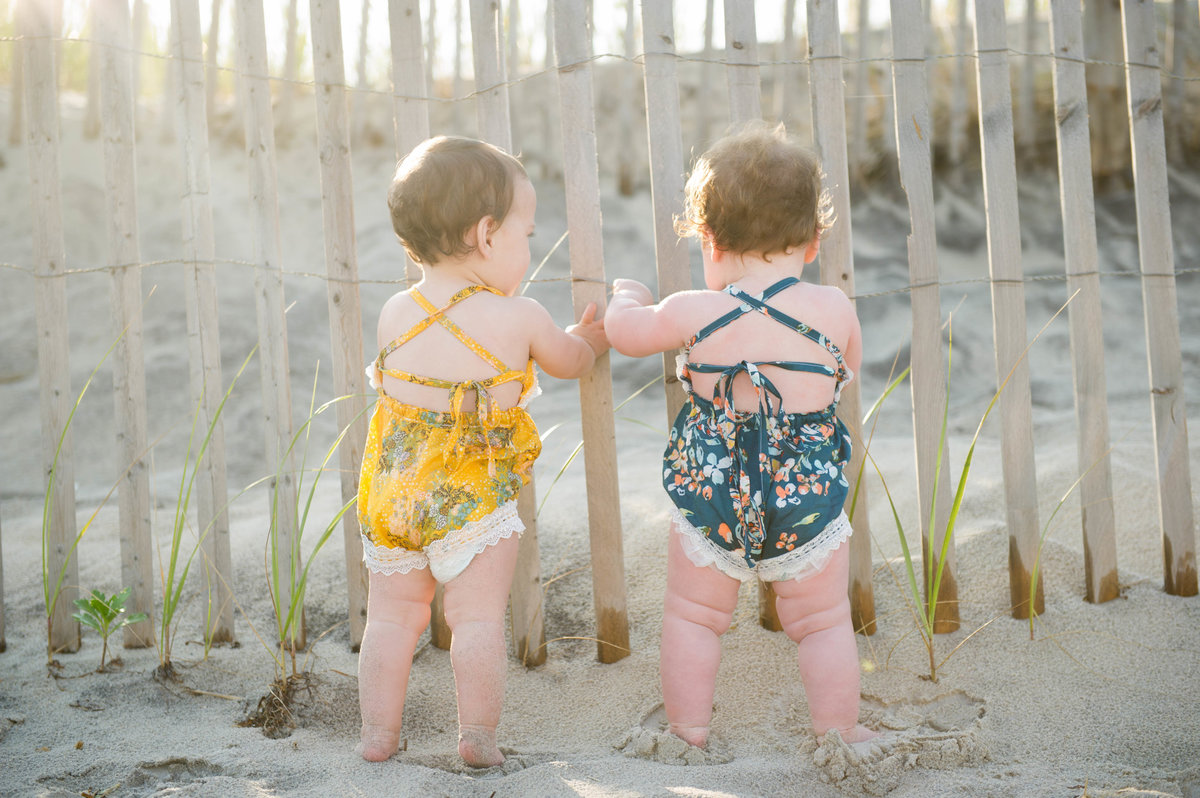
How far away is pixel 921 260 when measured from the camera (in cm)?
257

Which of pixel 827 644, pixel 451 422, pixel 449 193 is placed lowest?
pixel 827 644

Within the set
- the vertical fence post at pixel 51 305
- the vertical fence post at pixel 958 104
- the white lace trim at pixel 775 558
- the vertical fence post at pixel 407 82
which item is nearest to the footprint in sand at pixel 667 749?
the white lace trim at pixel 775 558

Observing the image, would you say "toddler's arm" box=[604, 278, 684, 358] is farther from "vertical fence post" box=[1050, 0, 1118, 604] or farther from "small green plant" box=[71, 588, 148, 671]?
"small green plant" box=[71, 588, 148, 671]

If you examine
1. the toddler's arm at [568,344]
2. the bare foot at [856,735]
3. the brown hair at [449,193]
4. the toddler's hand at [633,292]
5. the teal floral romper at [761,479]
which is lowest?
the bare foot at [856,735]

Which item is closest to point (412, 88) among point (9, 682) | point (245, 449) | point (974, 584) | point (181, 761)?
point (181, 761)

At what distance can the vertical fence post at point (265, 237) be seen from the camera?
261cm

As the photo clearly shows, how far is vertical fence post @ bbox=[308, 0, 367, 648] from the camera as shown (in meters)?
2.62

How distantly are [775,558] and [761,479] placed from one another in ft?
0.63

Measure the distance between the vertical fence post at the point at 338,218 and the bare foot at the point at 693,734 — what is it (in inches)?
44.0

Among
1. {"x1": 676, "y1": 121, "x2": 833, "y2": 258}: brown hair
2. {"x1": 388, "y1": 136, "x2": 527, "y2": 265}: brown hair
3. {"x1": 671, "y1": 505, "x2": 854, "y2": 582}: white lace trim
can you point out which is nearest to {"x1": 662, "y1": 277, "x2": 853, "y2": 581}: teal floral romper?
{"x1": 671, "y1": 505, "x2": 854, "y2": 582}: white lace trim

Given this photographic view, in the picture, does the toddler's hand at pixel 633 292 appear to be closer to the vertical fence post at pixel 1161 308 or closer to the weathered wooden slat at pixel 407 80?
the weathered wooden slat at pixel 407 80

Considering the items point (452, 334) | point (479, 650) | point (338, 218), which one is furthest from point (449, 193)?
point (479, 650)

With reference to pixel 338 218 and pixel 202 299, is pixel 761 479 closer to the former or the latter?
pixel 338 218

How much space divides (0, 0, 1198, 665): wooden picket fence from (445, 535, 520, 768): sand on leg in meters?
0.53
